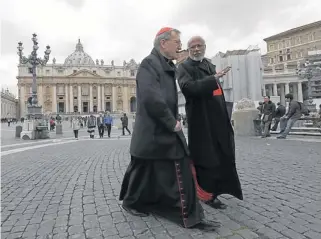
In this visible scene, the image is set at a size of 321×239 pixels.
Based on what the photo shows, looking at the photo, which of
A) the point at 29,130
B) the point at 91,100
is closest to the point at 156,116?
the point at 29,130

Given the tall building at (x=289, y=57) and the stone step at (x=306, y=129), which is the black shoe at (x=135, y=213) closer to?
the stone step at (x=306, y=129)

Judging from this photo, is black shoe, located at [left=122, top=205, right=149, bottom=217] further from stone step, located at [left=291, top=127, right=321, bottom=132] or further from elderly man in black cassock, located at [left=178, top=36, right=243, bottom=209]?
stone step, located at [left=291, top=127, right=321, bottom=132]

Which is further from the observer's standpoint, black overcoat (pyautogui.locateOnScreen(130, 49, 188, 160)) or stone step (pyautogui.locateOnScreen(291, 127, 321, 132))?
stone step (pyautogui.locateOnScreen(291, 127, 321, 132))

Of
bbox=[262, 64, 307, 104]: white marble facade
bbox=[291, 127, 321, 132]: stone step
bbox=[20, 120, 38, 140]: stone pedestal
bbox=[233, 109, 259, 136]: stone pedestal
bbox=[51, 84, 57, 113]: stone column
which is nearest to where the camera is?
bbox=[291, 127, 321, 132]: stone step

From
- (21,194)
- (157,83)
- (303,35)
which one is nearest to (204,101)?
(157,83)

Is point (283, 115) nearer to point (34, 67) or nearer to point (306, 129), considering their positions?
point (306, 129)

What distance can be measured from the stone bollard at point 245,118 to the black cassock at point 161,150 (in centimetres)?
1034

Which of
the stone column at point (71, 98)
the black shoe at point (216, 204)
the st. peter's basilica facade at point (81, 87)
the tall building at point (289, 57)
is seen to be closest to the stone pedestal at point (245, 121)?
the black shoe at point (216, 204)

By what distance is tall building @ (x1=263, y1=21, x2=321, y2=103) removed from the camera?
2359 inches

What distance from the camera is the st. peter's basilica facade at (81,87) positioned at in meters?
98.7

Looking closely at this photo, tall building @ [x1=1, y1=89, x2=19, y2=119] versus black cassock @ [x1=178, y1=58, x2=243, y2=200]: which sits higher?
tall building @ [x1=1, y1=89, x2=19, y2=119]

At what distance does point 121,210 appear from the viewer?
315 cm

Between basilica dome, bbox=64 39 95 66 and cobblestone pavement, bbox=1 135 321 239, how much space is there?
112685mm

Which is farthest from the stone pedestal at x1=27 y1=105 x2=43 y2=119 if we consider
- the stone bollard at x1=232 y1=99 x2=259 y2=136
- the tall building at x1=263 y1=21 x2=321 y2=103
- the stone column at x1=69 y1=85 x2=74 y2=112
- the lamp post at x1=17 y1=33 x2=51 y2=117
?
the stone column at x1=69 y1=85 x2=74 y2=112
